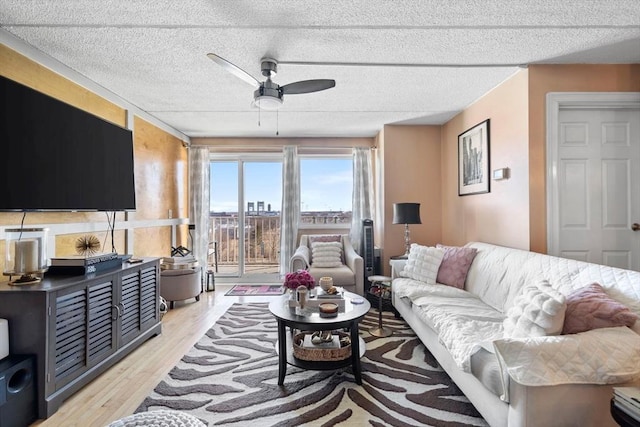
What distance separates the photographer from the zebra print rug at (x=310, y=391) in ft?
5.88

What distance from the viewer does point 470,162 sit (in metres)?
3.72

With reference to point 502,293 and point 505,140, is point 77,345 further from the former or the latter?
point 505,140

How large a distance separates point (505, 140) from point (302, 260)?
8.32 feet

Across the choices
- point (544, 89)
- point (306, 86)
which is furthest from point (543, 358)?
point (544, 89)

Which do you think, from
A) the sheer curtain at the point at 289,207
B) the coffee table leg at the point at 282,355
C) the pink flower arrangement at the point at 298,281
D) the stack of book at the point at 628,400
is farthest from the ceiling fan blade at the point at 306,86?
the sheer curtain at the point at 289,207

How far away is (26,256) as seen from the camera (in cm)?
200

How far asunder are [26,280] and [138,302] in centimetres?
87

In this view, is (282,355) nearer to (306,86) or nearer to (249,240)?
(306,86)

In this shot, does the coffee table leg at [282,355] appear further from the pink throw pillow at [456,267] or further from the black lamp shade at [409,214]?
the black lamp shade at [409,214]

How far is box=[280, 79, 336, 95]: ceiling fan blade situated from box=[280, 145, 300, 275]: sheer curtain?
255 cm

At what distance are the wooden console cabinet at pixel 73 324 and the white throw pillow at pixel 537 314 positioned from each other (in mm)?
2637

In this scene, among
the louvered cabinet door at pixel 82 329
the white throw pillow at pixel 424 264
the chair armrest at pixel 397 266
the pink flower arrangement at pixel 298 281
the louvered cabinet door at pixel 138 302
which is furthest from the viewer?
the chair armrest at pixel 397 266

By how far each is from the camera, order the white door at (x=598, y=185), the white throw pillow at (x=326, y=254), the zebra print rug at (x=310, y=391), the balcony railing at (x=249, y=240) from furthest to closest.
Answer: the balcony railing at (x=249, y=240)
the white throw pillow at (x=326, y=254)
the white door at (x=598, y=185)
the zebra print rug at (x=310, y=391)

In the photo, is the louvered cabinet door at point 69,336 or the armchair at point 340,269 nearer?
the louvered cabinet door at point 69,336
